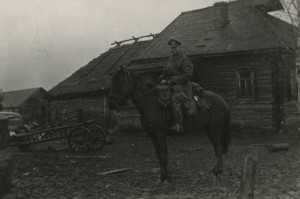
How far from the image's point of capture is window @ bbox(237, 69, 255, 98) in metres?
19.7

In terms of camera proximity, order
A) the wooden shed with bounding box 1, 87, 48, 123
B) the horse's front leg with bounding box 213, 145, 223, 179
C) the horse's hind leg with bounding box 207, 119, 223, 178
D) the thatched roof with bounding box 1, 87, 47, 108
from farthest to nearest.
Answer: the thatched roof with bounding box 1, 87, 47, 108 < the wooden shed with bounding box 1, 87, 48, 123 < the horse's hind leg with bounding box 207, 119, 223, 178 < the horse's front leg with bounding box 213, 145, 223, 179

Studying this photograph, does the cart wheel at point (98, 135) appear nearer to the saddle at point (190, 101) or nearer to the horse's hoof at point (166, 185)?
the saddle at point (190, 101)

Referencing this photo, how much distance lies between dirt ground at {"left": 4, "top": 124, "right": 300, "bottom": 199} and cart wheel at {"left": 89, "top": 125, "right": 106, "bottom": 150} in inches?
67.7

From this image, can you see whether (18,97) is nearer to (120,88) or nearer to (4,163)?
(120,88)

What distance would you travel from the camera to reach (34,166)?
10719mm

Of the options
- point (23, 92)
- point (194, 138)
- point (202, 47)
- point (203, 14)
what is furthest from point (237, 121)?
point (23, 92)

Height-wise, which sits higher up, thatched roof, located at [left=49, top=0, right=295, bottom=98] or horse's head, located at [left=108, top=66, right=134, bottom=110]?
thatched roof, located at [left=49, top=0, right=295, bottom=98]

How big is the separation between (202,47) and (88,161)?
11342 mm

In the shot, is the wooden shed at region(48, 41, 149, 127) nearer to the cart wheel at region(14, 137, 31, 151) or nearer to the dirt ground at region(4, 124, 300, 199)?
the cart wheel at region(14, 137, 31, 151)

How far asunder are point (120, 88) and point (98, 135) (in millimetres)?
7273

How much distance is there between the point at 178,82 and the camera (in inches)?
330

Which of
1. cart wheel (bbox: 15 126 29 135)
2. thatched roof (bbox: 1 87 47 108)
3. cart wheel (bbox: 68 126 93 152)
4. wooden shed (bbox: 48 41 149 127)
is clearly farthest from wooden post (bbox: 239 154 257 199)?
thatched roof (bbox: 1 87 47 108)

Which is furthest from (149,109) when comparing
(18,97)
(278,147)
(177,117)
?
(18,97)

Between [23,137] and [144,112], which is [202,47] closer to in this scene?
[23,137]
